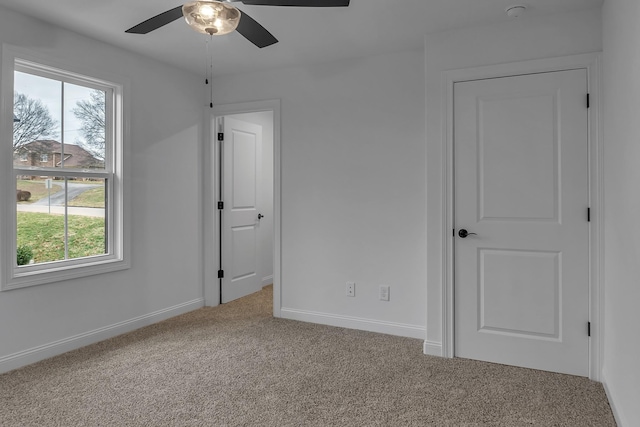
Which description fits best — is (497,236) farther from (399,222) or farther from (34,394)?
(34,394)

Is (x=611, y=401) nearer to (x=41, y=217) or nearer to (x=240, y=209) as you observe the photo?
(x=240, y=209)

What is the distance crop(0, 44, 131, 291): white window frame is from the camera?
275cm

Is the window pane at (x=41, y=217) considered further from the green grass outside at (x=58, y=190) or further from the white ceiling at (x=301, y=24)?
the white ceiling at (x=301, y=24)

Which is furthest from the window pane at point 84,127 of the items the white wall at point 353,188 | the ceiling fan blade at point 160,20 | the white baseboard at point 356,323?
the white baseboard at point 356,323

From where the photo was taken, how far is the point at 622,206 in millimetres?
2133

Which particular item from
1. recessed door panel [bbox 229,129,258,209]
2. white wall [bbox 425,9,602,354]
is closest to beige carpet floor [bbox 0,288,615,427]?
white wall [bbox 425,9,602,354]

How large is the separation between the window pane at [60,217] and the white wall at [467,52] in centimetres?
262

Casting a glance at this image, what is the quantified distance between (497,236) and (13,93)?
3367 mm

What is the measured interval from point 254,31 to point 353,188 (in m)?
1.73

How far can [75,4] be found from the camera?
269 cm

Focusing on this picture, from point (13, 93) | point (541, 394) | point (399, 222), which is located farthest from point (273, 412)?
point (13, 93)

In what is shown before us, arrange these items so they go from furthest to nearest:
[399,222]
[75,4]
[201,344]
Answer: [399,222] < [201,344] < [75,4]

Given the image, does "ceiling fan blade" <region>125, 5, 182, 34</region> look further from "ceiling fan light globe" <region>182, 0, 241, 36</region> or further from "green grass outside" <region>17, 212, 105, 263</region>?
"green grass outside" <region>17, 212, 105, 263</region>

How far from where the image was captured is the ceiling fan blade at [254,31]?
2.19 m
